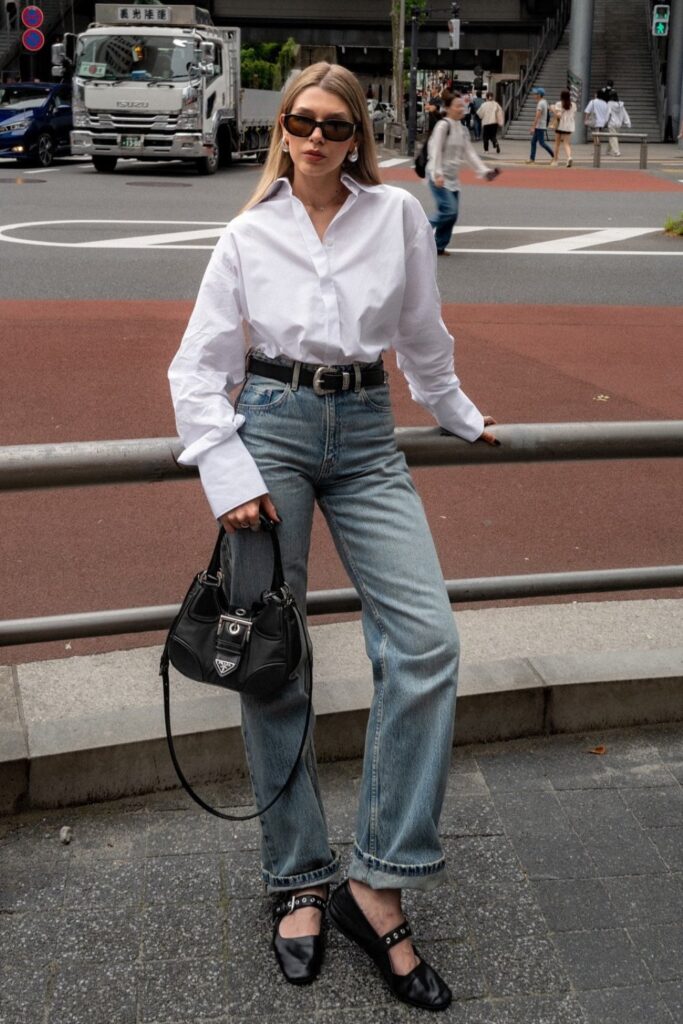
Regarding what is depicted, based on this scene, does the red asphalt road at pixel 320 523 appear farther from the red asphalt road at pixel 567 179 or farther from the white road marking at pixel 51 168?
the white road marking at pixel 51 168

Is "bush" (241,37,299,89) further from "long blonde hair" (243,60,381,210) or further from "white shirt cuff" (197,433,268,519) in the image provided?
"white shirt cuff" (197,433,268,519)

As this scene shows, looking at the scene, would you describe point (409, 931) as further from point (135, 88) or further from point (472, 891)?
point (135, 88)

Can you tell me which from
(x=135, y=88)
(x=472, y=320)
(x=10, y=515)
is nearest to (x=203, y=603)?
(x=10, y=515)

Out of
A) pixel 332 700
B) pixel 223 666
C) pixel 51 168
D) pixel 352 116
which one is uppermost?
pixel 352 116

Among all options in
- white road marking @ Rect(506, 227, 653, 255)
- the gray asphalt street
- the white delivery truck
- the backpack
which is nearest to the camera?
the gray asphalt street

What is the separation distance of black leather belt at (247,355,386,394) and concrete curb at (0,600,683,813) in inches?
44.1

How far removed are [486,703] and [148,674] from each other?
953 millimetres

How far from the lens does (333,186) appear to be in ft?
9.53

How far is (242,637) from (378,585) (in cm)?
31

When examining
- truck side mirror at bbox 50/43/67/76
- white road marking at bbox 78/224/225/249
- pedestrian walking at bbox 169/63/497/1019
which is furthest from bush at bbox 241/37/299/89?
pedestrian walking at bbox 169/63/497/1019

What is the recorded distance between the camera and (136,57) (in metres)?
24.5

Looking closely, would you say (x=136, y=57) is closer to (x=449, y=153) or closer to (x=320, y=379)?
(x=449, y=153)

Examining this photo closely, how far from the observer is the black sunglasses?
9.31ft

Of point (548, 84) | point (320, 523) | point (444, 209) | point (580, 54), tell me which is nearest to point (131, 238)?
point (444, 209)
